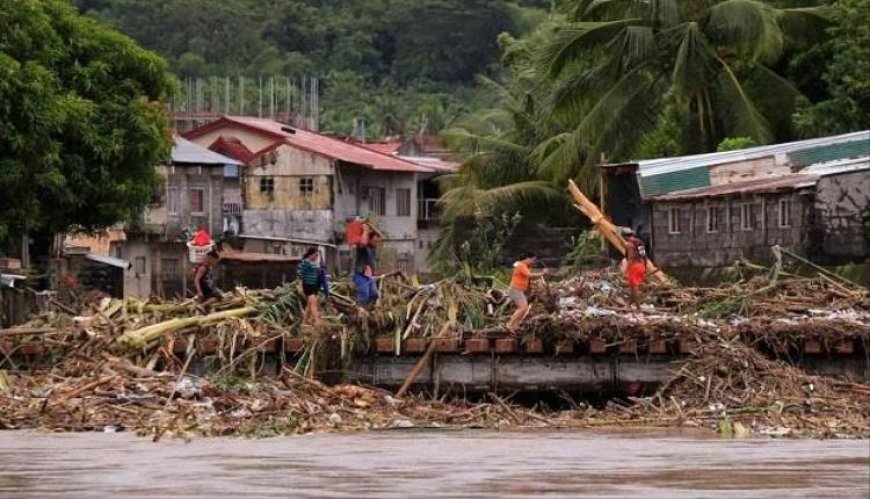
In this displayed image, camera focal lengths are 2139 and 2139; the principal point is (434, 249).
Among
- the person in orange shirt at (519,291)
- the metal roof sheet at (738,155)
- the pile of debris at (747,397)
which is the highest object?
the metal roof sheet at (738,155)

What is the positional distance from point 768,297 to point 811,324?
193 centimetres

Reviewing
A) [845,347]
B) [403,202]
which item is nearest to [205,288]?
[845,347]

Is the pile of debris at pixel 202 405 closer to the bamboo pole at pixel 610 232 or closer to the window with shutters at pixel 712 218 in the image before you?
the bamboo pole at pixel 610 232

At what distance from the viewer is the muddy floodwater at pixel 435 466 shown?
607 inches

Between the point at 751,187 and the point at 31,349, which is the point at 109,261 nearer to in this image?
the point at 751,187

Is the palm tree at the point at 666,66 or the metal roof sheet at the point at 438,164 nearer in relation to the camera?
the palm tree at the point at 666,66

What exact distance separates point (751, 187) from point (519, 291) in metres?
13.1

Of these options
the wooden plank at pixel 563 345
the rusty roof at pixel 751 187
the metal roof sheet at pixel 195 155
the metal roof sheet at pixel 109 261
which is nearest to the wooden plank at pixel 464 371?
the wooden plank at pixel 563 345

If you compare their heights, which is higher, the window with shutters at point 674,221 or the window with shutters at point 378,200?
the window with shutters at point 378,200

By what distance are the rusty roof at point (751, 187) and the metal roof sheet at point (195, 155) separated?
27.6m

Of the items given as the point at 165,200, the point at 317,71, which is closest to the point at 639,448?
the point at 165,200

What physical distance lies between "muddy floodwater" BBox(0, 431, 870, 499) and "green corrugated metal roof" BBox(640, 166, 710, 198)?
17.9 m

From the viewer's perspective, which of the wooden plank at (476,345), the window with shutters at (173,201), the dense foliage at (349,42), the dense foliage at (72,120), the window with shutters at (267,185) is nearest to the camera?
the wooden plank at (476,345)

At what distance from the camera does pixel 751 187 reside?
3731cm
